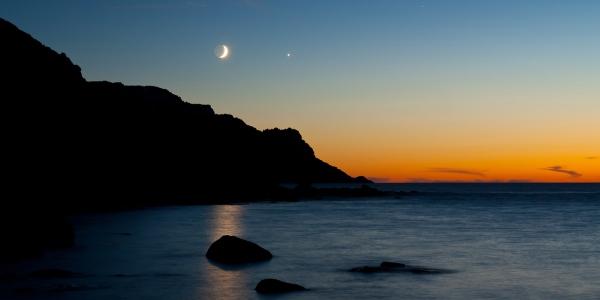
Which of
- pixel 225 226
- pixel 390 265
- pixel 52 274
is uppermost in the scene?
pixel 225 226

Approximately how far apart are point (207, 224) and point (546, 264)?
42281 millimetres

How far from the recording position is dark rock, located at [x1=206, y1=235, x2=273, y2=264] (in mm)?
38641

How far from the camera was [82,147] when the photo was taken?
Result: 358 ft

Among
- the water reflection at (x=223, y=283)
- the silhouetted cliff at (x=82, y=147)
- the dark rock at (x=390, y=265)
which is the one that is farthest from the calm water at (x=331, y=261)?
the silhouetted cliff at (x=82, y=147)

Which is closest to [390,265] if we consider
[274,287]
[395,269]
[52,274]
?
[395,269]

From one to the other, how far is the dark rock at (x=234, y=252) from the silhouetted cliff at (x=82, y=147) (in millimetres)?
14546

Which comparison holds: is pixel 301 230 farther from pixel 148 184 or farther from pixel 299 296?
pixel 148 184

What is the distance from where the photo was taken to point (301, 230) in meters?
65.1

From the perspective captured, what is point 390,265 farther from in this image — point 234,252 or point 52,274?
point 52,274

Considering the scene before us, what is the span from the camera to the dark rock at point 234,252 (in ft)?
127

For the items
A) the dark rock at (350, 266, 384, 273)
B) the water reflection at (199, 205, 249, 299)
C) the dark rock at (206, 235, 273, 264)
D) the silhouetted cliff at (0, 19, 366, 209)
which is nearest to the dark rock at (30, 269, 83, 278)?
the water reflection at (199, 205, 249, 299)

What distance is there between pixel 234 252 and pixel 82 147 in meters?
77.9

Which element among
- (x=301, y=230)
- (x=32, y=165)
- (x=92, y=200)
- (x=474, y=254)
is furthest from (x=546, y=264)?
(x=92, y=200)

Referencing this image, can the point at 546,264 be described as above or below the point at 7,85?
below
